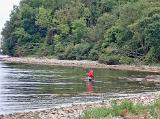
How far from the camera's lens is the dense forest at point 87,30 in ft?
299

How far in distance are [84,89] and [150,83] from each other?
10191 millimetres

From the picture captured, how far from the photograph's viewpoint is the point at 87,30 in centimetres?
12344

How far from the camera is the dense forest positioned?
299 feet

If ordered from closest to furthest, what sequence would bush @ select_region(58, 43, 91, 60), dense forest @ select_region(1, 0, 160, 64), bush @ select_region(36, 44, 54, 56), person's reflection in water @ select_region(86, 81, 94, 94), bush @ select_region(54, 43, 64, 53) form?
1. person's reflection in water @ select_region(86, 81, 94, 94)
2. dense forest @ select_region(1, 0, 160, 64)
3. bush @ select_region(58, 43, 91, 60)
4. bush @ select_region(54, 43, 64, 53)
5. bush @ select_region(36, 44, 54, 56)

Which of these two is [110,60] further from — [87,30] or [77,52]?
[87,30]

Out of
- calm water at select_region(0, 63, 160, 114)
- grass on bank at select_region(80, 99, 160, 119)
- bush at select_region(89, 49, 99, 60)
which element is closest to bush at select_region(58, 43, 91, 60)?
bush at select_region(89, 49, 99, 60)

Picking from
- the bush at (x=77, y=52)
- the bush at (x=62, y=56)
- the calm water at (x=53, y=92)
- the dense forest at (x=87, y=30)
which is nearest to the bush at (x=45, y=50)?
the dense forest at (x=87, y=30)

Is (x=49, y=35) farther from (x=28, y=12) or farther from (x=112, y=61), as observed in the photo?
(x=112, y=61)

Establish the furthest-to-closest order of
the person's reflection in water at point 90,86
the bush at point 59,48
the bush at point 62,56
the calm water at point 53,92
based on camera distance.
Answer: the bush at point 59,48
the bush at point 62,56
the person's reflection in water at point 90,86
the calm water at point 53,92

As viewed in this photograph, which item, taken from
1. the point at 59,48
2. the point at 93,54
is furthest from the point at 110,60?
the point at 59,48

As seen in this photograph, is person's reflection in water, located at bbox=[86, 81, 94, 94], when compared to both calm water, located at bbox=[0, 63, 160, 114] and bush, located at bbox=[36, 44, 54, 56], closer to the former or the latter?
calm water, located at bbox=[0, 63, 160, 114]

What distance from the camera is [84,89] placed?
4678 cm

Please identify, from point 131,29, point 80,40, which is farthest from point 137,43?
point 80,40

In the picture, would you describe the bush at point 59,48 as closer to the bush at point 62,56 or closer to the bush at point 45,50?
the bush at point 45,50
